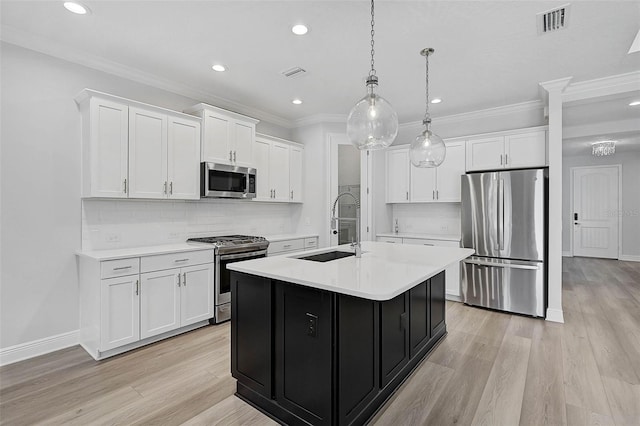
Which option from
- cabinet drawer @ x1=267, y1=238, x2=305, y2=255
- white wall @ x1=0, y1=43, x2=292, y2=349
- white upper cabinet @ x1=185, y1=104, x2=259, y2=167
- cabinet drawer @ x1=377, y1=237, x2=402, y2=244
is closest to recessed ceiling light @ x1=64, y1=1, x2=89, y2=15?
white wall @ x1=0, y1=43, x2=292, y2=349

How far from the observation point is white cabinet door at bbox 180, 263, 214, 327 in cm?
331

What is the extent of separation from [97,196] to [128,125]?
0.76 meters

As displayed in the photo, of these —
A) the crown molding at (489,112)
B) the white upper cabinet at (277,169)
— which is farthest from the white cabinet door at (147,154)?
the crown molding at (489,112)

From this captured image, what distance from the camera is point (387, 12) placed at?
7.96 feet

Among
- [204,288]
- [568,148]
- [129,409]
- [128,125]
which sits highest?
[568,148]

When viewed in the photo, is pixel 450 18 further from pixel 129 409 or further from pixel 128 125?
pixel 129 409

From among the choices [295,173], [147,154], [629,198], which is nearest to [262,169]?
[295,173]

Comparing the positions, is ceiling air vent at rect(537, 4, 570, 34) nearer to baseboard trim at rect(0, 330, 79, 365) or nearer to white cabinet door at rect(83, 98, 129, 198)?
white cabinet door at rect(83, 98, 129, 198)

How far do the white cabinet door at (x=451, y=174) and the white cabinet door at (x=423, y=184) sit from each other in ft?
0.26

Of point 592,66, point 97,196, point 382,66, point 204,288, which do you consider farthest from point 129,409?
point 592,66

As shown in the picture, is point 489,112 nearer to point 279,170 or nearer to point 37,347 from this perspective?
point 279,170

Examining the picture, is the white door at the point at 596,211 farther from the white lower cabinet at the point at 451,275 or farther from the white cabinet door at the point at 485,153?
the white lower cabinet at the point at 451,275

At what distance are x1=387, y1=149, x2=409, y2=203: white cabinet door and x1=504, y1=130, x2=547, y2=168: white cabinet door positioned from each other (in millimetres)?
1446

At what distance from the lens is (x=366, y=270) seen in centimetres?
207
